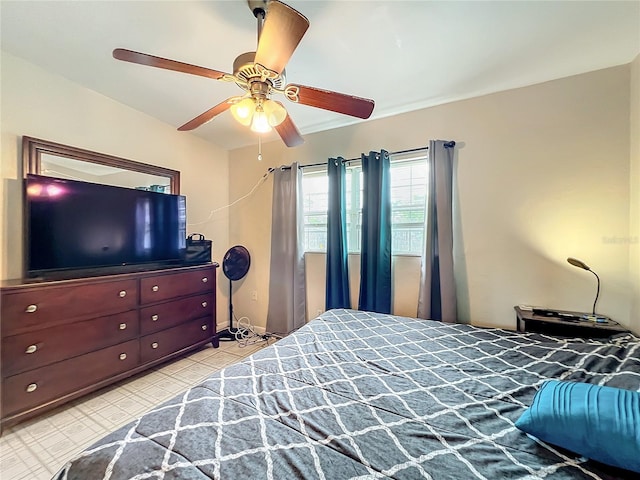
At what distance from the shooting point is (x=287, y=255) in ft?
10.5

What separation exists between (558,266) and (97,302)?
3.62 m

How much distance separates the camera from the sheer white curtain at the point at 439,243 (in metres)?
2.36

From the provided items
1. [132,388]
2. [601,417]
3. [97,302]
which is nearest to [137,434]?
[601,417]

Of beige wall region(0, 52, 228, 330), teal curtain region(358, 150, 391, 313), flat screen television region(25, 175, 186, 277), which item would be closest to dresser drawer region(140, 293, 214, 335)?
flat screen television region(25, 175, 186, 277)

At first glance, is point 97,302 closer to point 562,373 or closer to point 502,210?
point 562,373

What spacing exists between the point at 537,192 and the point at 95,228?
3.67m

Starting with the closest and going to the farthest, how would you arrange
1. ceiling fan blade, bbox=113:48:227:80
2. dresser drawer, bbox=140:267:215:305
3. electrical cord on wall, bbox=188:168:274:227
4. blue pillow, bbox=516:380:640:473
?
blue pillow, bbox=516:380:640:473 → ceiling fan blade, bbox=113:48:227:80 → dresser drawer, bbox=140:267:215:305 → electrical cord on wall, bbox=188:168:274:227

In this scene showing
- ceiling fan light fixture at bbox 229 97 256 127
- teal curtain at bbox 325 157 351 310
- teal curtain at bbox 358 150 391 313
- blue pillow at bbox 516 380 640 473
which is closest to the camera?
blue pillow at bbox 516 380 640 473

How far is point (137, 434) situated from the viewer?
832mm

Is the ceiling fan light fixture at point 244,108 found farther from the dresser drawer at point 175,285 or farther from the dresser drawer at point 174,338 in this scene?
the dresser drawer at point 174,338

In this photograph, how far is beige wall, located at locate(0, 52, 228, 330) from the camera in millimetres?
1918

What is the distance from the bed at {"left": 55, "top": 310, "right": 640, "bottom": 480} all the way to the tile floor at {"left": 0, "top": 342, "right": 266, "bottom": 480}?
127cm

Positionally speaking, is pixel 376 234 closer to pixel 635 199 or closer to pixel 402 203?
pixel 402 203

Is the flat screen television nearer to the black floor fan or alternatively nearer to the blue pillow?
the black floor fan
